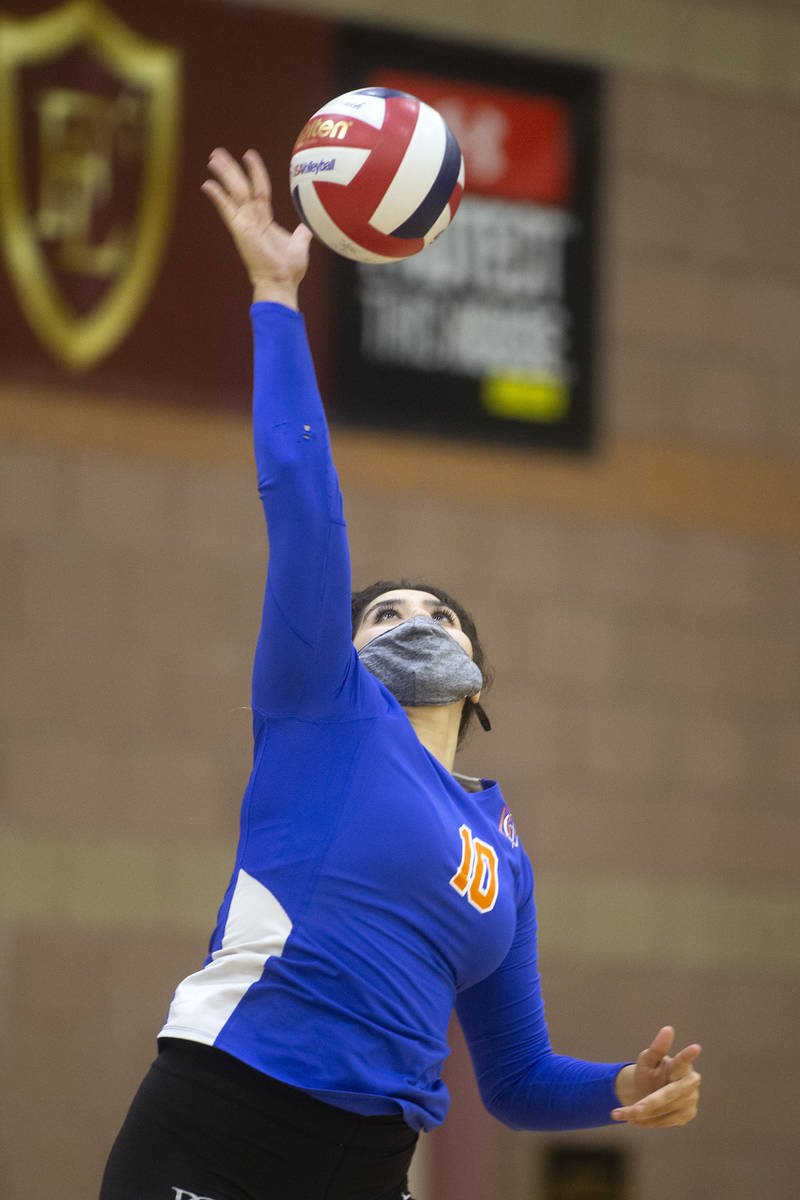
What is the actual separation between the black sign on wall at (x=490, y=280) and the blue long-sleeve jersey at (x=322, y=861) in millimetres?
4782

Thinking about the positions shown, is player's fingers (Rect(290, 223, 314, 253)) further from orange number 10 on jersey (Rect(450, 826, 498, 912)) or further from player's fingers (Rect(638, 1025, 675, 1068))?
player's fingers (Rect(638, 1025, 675, 1068))

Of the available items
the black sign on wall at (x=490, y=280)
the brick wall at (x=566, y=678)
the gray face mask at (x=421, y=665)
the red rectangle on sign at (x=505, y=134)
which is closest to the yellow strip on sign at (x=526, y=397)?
the black sign on wall at (x=490, y=280)

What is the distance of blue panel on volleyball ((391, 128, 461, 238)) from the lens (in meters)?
2.59

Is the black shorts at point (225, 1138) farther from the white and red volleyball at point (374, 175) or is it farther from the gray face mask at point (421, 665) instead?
the white and red volleyball at point (374, 175)

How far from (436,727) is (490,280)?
5.01 m

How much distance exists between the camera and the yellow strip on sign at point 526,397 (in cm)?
703

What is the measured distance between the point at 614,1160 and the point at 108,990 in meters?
2.33

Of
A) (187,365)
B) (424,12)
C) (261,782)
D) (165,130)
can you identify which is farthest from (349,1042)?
(424,12)

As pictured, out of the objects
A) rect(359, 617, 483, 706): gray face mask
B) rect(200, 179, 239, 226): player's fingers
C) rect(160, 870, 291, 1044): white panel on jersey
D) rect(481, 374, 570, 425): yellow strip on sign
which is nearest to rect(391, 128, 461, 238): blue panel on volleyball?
rect(200, 179, 239, 226): player's fingers

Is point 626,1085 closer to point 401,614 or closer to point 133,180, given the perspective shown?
point 401,614

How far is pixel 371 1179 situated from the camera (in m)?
2.09

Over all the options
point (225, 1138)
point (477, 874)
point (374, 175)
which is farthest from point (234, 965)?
point (374, 175)

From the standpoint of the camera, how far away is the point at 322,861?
2045 millimetres

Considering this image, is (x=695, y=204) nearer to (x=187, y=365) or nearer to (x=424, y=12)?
(x=424, y=12)
